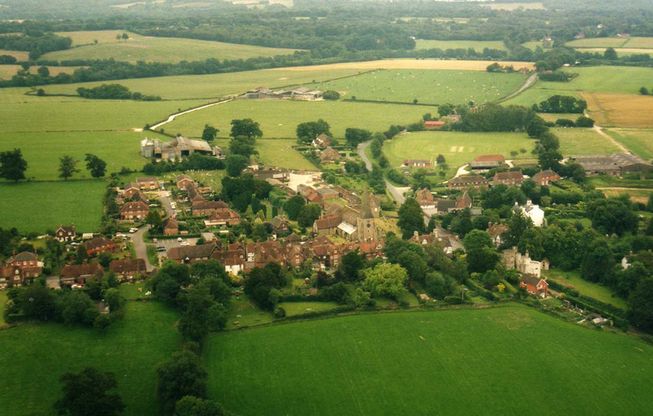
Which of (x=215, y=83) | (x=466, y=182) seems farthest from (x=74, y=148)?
(x=215, y=83)

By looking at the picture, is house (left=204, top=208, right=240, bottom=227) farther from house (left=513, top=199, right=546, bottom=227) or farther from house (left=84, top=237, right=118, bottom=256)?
house (left=513, top=199, right=546, bottom=227)

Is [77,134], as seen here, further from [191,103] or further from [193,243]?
[193,243]

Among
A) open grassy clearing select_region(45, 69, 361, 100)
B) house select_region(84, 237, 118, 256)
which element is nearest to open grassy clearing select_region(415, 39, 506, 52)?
open grassy clearing select_region(45, 69, 361, 100)

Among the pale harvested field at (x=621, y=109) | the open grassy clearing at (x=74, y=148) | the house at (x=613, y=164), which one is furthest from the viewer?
the pale harvested field at (x=621, y=109)

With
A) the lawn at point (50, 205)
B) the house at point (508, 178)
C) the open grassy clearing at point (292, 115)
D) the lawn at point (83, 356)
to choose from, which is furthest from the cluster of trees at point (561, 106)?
the lawn at point (83, 356)

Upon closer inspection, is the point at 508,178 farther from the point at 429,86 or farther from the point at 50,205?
the point at 429,86

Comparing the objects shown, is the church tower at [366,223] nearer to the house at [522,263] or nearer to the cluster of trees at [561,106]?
the house at [522,263]

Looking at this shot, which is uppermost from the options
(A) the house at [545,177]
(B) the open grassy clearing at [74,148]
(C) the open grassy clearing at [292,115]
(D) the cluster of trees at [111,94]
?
(A) the house at [545,177]
